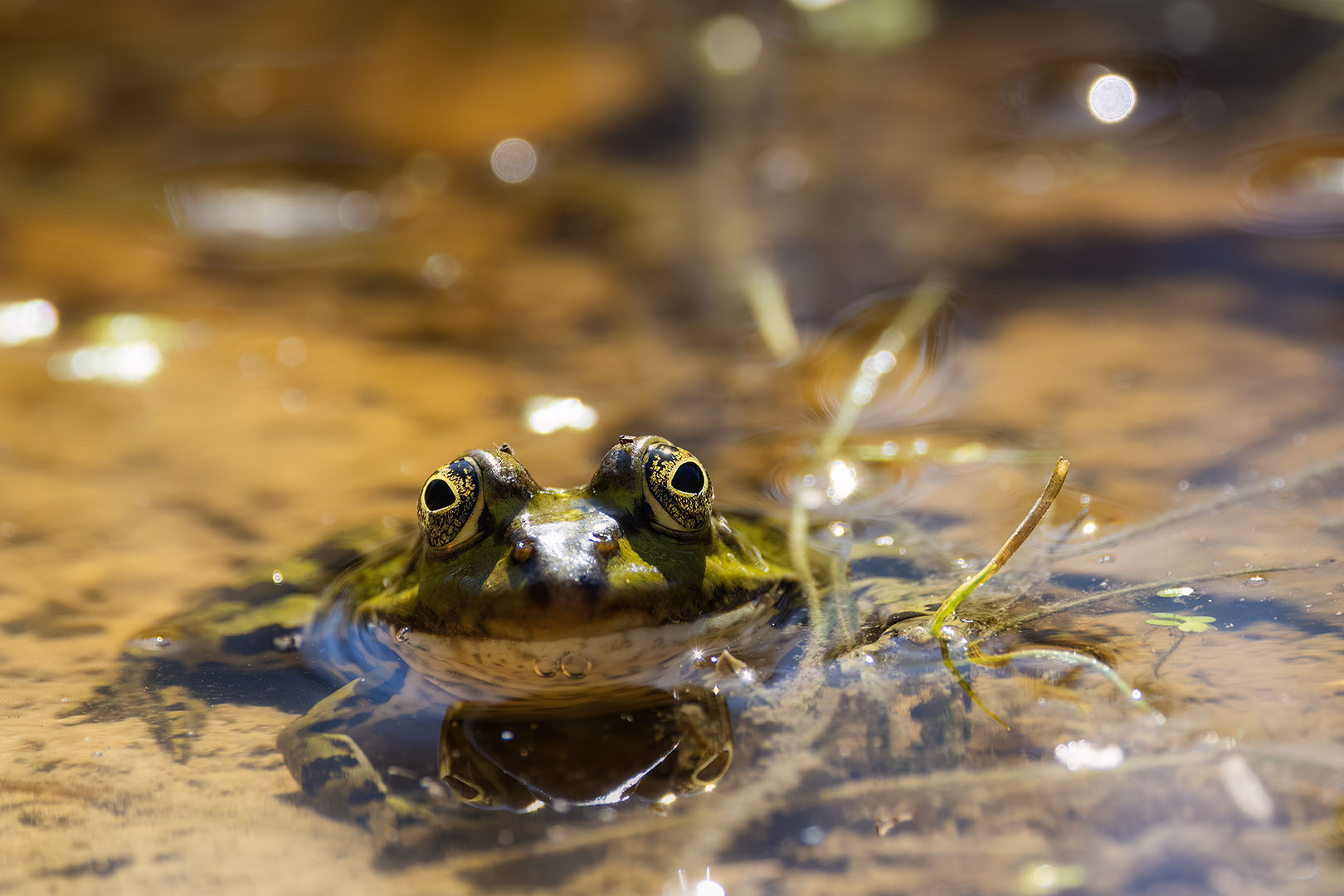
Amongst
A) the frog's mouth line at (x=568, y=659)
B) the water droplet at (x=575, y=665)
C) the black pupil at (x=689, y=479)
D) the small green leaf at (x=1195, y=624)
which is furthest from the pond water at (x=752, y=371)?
the black pupil at (x=689, y=479)

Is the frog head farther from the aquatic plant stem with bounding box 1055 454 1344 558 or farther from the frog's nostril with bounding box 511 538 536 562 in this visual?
the aquatic plant stem with bounding box 1055 454 1344 558

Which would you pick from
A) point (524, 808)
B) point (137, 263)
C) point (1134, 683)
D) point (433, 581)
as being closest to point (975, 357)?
point (1134, 683)

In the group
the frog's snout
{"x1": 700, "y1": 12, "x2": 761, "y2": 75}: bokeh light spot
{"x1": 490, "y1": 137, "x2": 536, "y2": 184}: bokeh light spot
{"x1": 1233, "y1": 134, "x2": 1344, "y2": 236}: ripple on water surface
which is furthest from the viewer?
{"x1": 700, "y1": 12, "x2": 761, "y2": 75}: bokeh light spot

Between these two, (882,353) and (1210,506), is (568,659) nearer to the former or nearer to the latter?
(1210,506)

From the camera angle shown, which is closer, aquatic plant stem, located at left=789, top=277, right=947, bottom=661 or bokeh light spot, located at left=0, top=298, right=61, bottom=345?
aquatic plant stem, located at left=789, top=277, right=947, bottom=661

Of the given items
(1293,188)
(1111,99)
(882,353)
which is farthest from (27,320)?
(1293,188)

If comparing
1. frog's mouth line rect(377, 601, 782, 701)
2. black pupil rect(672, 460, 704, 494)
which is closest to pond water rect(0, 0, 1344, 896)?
frog's mouth line rect(377, 601, 782, 701)

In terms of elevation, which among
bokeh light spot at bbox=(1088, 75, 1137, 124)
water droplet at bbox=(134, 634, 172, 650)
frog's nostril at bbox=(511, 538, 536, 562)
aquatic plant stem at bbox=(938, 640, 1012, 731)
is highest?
bokeh light spot at bbox=(1088, 75, 1137, 124)
